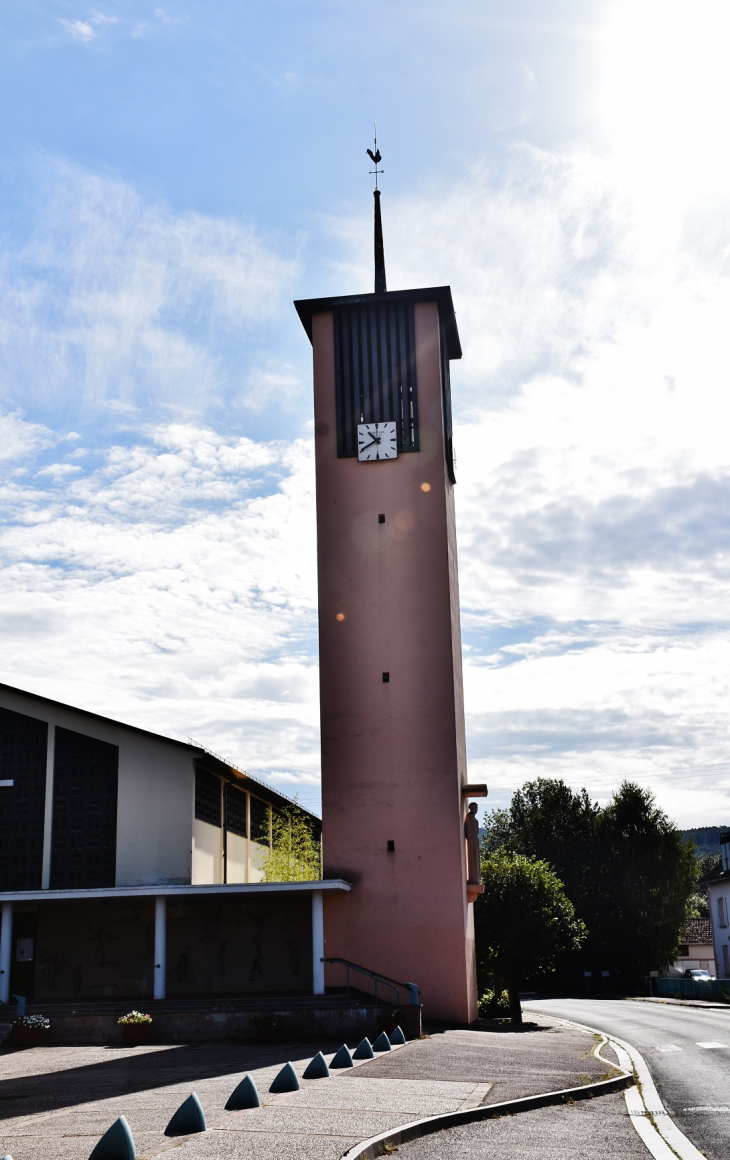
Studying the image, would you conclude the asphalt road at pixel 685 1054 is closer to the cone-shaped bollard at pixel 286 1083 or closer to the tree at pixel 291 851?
the cone-shaped bollard at pixel 286 1083

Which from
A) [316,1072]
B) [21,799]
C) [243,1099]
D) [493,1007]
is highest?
[21,799]

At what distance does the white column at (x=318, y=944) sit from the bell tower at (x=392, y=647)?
60.5 inches

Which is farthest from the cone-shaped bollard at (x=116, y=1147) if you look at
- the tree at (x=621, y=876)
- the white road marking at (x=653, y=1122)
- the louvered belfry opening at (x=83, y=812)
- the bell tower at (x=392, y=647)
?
the tree at (x=621, y=876)

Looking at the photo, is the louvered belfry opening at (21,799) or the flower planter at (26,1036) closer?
the flower planter at (26,1036)

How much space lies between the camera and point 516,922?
31.5 m

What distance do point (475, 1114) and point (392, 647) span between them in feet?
58.7

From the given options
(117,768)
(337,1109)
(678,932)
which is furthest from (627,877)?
(337,1109)

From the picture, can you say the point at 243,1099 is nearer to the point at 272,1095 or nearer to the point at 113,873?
the point at 272,1095

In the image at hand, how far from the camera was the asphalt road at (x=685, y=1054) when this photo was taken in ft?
37.1

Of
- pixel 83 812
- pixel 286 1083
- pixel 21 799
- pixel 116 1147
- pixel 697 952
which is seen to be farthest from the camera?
pixel 697 952

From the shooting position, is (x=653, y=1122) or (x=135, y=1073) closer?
(x=653, y=1122)

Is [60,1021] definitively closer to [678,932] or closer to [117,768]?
[117,768]

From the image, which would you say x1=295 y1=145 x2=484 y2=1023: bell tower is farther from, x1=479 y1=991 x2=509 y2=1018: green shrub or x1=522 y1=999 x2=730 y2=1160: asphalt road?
x1=479 y1=991 x2=509 y2=1018: green shrub

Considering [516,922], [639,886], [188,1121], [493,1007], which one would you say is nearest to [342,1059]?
[188,1121]
